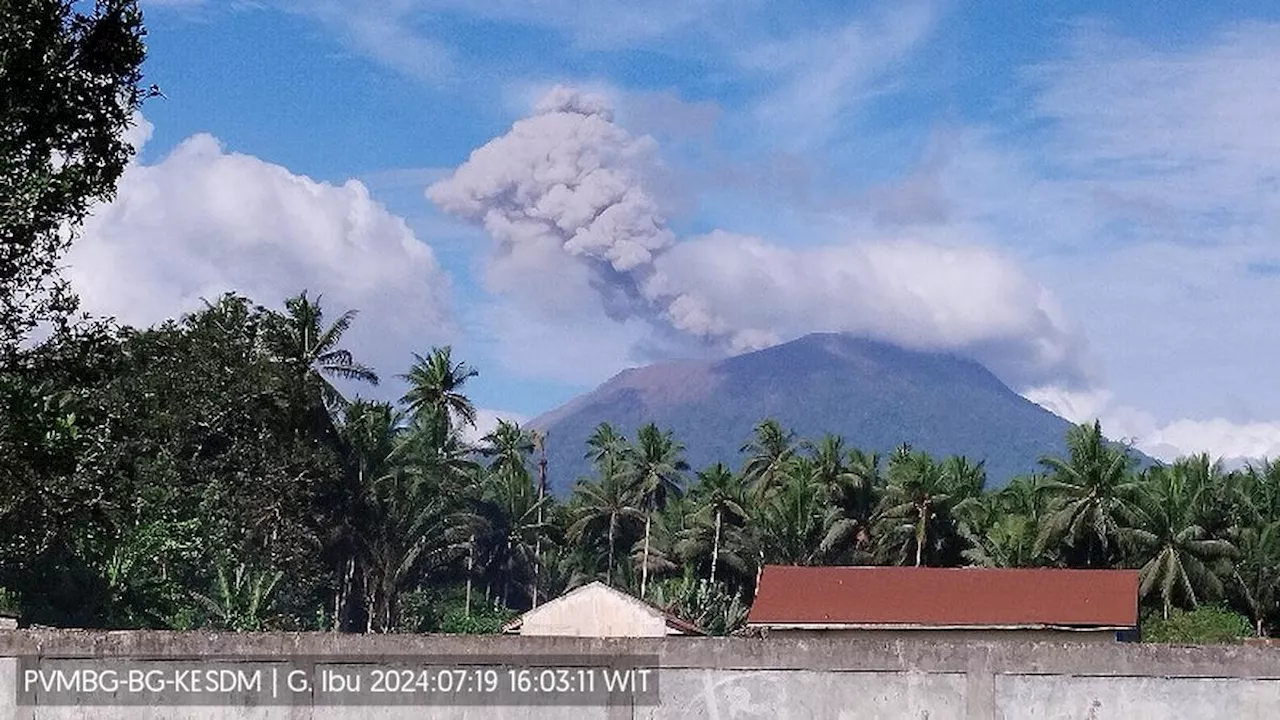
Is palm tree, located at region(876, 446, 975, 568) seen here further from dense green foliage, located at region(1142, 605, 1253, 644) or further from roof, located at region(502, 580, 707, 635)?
roof, located at region(502, 580, 707, 635)

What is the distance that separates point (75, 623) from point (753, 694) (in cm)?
3887

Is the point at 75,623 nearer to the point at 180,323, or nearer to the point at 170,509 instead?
the point at 170,509

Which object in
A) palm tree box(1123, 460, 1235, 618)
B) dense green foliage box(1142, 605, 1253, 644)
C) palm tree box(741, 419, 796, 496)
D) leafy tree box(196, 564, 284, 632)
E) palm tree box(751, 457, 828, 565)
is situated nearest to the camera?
leafy tree box(196, 564, 284, 632)

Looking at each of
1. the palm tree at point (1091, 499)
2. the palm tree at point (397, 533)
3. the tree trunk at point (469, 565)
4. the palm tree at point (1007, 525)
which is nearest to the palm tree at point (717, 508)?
the tree trunk at point (469, 565)

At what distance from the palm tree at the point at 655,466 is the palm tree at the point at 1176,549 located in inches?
1265

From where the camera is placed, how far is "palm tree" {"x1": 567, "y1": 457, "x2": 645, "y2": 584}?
88.2m

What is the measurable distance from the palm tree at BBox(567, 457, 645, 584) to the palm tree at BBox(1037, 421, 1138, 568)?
99.3ft

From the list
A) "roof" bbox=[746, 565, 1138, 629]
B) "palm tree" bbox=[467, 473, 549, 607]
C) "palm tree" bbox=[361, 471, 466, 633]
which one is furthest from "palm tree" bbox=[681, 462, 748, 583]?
"roof" bbox=[746, 565, 1138, 629]

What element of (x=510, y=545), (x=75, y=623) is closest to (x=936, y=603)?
(x=75, y=623)

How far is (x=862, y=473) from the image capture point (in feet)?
249

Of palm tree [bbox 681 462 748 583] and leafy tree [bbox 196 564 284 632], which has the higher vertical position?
palm tree [bbox 681 462 748 583]

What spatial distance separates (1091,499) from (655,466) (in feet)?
103

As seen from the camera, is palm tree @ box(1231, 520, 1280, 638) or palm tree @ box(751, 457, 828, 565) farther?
palm tree @ box(751, 457, 828, 565)

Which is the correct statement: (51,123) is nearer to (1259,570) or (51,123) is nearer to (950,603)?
(950,603)
